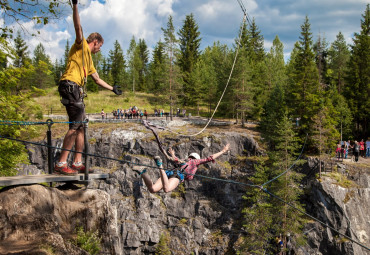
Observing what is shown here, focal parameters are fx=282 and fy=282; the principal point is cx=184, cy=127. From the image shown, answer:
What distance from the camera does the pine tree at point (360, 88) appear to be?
119 feet

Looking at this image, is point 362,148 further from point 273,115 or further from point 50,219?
point 50,219

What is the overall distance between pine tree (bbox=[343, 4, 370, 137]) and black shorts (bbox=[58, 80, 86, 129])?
1514 inches

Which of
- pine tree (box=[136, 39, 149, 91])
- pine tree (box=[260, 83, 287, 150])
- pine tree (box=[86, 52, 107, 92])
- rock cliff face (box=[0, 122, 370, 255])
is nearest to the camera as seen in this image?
rock cliff face (box=[0, 122, 370, 255])

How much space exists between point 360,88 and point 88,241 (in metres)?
41.8

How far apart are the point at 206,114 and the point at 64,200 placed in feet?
150

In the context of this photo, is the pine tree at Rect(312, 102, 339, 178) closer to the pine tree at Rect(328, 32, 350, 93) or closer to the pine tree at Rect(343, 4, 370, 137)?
the pine tree at Rect(343, 4, 370, 137)

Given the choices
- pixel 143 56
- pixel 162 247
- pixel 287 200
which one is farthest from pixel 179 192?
pixel 143 56

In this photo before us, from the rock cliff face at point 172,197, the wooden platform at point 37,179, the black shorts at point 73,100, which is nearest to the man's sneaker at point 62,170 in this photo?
the wooden platform at point 37,179

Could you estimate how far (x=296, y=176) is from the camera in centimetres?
2427

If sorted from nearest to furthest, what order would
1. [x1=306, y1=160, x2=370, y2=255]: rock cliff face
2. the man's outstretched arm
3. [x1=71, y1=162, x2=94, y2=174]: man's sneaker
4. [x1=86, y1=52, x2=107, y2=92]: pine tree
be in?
the man's outstretched arm → [x1=71, y1=162, x2=94, y2=174]: man's sneaker → [x1=306, y1=160, x2=370, y2=255]: rock cliff face → [x1=86, y1=52, x2=107, y2=92]: pine tree

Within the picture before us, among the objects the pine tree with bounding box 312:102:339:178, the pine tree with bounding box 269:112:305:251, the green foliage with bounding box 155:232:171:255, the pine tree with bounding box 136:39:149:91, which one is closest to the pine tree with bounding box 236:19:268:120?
the pine tree with bounding box 312:102:339:178

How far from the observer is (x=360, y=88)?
37594 millimetres

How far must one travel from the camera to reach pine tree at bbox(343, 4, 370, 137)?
119ft

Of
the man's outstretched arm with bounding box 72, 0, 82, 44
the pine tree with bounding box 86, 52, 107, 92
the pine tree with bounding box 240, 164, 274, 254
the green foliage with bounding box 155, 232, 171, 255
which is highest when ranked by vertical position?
the pine tree with bounding box 86, 52, 107, 92
